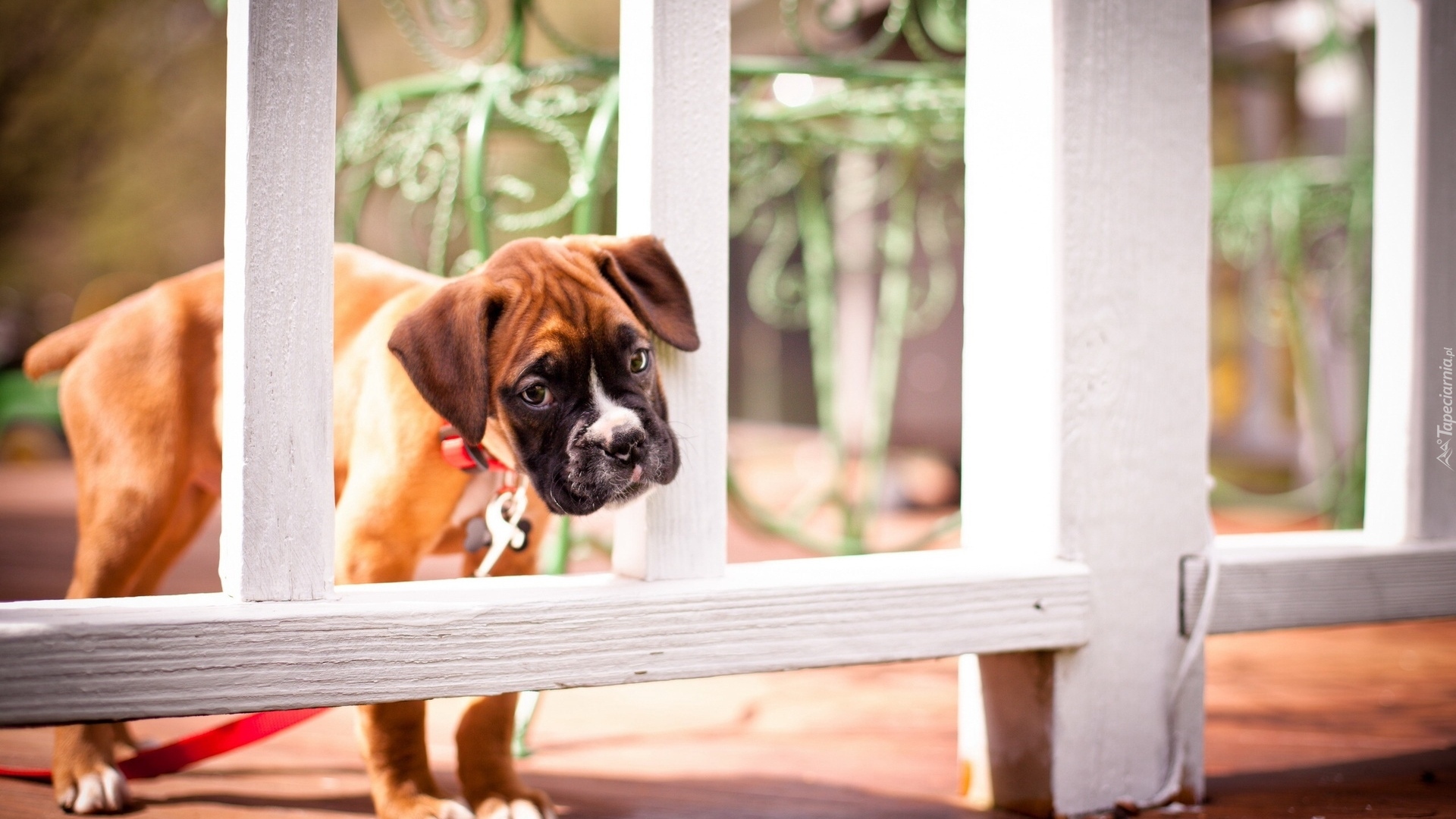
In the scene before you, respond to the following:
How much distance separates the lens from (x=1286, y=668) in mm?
2748

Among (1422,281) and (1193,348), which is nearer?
(1193,348)

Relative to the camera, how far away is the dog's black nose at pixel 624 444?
130cm

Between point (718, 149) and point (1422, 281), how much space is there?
1.34 meters

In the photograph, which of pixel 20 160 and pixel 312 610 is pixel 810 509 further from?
pixel 20 160

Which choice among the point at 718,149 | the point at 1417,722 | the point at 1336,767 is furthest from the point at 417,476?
the point at 1417,722

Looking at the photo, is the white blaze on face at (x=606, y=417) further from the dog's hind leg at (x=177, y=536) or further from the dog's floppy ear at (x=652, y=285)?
the dog's hind leg at (x=177, y=536)

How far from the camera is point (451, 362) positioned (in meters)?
1.30

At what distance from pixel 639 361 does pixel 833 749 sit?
103 centimetres

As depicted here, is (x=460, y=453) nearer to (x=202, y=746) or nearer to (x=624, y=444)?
(x=624, y=444)

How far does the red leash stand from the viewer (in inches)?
59.9

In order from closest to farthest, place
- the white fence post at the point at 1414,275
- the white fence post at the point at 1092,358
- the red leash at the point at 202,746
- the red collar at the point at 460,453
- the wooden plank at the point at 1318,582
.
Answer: the red collar at the point at 460,453 → the red leash at the point at 202,746 → the white fence post at the point at 1092,358 → the wooden plank at the point at 1318,582 → the white fence post at the point at 1414,275

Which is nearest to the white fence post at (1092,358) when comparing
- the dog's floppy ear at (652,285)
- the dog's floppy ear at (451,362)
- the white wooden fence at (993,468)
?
the white wooden fence at (993,468)

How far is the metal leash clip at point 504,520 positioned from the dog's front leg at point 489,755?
22 centimetres

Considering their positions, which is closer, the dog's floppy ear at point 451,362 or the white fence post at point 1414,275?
the dog's floppy ear at point 451,362
